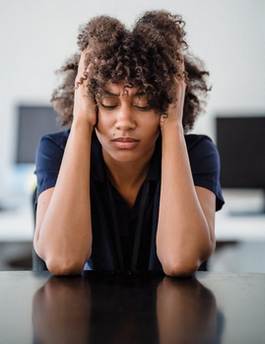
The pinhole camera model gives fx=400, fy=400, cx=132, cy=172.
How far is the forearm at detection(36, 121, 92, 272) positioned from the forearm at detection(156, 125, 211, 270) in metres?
0.14

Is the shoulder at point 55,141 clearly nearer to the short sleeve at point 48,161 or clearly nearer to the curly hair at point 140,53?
the short sleeve at point 48,161

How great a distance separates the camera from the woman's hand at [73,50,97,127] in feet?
2.49

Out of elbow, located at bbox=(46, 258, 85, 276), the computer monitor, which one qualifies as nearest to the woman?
elbow, located at bbox=(46, 258, 85, 276)

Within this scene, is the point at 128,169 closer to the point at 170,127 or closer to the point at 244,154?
the point at 170,127

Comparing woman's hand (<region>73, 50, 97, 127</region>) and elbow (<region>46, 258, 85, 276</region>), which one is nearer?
elbow (<region>46, 258, 85, 276</region>)

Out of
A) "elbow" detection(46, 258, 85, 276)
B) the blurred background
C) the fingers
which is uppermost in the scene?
the blurred background

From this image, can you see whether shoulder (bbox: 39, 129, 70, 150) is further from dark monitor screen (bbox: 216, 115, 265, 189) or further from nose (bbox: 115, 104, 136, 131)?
dark monitor screen (bbox: 216, 115, 265, 189)

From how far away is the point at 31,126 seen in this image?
2.13m

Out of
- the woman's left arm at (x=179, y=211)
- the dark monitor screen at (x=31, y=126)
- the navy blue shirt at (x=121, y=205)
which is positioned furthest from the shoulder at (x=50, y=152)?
the dark monitor screen at (x=31, y=126)

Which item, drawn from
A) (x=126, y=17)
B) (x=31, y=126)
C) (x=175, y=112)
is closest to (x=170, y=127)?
(x=175, y=112)

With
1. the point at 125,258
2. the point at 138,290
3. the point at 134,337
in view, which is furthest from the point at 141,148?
the point at 134,337

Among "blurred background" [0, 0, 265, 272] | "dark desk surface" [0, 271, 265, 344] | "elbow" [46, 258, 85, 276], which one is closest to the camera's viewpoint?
"dark desk surface" [0, 271, 265, 344]

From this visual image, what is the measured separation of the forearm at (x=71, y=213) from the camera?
661mm

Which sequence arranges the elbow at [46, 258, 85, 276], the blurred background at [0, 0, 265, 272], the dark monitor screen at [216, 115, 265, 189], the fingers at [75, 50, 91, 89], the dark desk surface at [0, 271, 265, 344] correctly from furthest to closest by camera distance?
1. the blurred background at [0, 0, 265, 272]
2. the dark monitor screen at [216, 115, 265, 189]
3. the fingers at [75, 50, 91, 89]
4. the elbow at [46, 258, 85, 276]
5. the dark desk surface at [0, 271, 265, 344]
